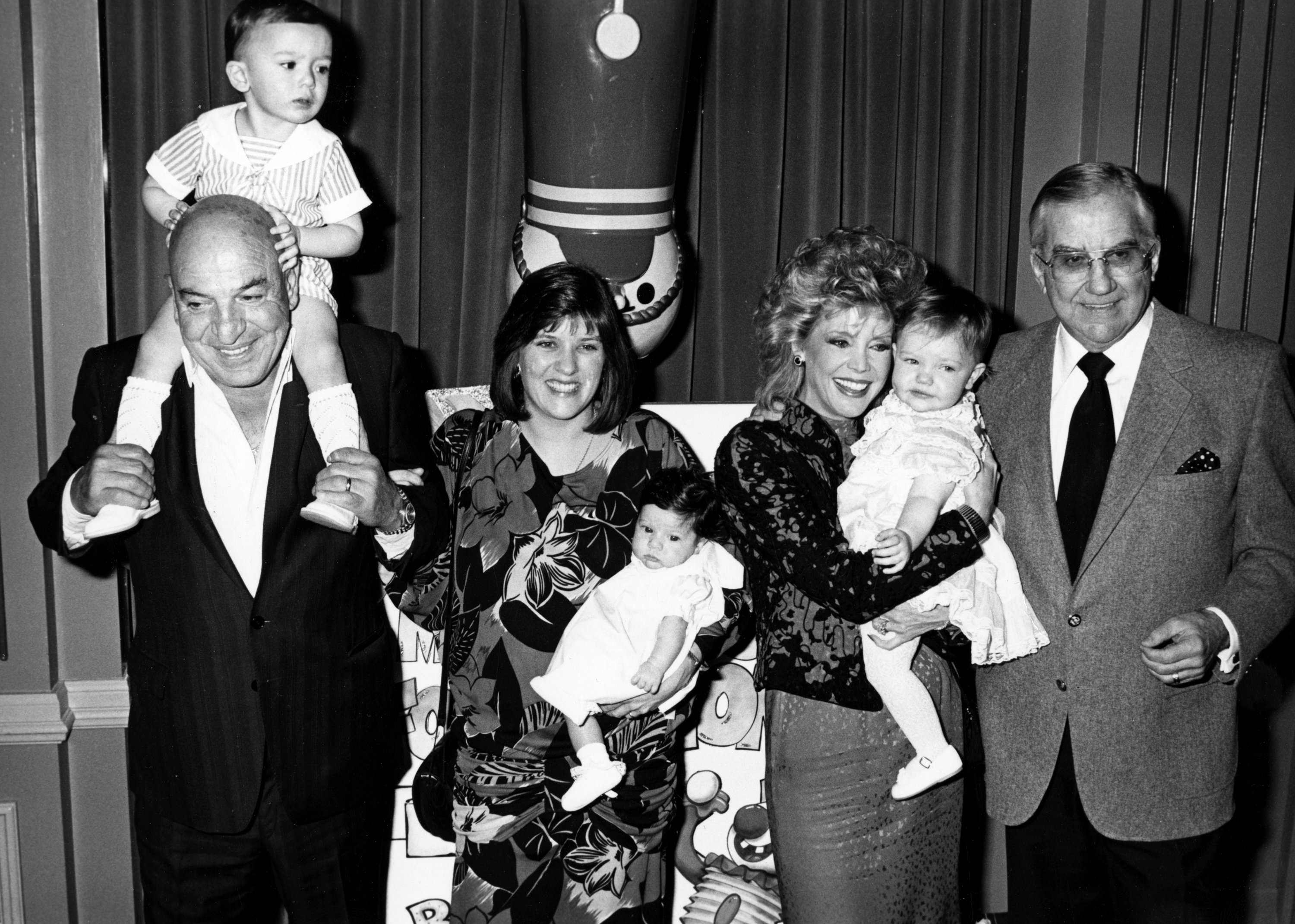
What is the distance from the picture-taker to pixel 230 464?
1.93 meters

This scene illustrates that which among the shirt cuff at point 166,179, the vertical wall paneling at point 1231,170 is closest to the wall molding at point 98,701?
the shirt cuff at point 166,179

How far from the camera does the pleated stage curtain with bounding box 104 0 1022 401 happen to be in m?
2.90

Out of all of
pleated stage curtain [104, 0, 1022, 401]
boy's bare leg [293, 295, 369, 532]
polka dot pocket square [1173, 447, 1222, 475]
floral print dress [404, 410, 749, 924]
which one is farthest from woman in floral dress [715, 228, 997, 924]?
pleated stage curtain [104, 0, 1022, 401]

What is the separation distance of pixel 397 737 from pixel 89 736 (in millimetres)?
991

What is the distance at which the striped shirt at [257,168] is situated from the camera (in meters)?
1.95

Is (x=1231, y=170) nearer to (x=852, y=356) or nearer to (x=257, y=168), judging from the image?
(x=852, y=356)

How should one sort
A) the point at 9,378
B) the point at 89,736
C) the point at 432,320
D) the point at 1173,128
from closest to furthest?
the point at 9,378, the point at 89,736, the point at 1173,128, the point at 432,320

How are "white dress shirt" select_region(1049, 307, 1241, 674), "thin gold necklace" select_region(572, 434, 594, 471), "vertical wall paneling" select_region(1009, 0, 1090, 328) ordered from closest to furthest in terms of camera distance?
"white dress shirt" select_region(1049, 307, 1241, 674) < "thin gold necklace" select_region(572, 434, 594, 471) < "vertical wall paneling" select_region(1009, 0, 1090, 328)

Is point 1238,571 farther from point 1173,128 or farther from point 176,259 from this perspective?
point 176,259

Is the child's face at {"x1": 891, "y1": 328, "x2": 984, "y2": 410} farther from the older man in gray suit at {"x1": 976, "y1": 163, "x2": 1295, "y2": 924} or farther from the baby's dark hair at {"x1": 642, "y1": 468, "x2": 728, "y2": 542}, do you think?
the baby's dark hair at {"x1": 642, "y1": 468, "x2": 728, "y2": 542}

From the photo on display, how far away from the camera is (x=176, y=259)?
180 cm

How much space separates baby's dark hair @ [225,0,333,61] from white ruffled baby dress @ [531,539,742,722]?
41.9 inches

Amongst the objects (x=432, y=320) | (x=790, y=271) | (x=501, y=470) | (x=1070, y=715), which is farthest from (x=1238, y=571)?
(x=432, y=320)

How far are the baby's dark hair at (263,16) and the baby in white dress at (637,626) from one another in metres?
0.96
